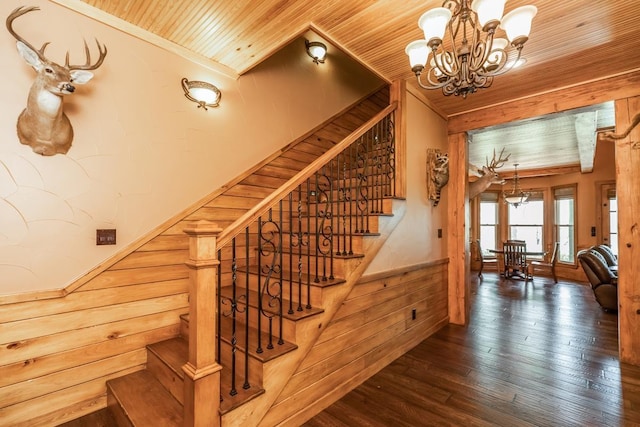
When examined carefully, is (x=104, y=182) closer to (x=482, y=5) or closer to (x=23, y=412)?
(x=23, y=412)

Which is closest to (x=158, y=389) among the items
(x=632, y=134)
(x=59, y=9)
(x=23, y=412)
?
(x=23, y=412)

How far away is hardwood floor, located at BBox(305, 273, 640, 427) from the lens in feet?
6.72

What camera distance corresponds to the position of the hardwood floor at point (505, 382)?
2.05 m

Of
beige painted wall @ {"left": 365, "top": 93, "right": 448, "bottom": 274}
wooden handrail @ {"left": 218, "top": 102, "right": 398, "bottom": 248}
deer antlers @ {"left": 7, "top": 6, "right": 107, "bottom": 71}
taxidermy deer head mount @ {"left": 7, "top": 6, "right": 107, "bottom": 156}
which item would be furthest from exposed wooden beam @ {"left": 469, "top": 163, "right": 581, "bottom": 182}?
taxidermy deer head mount @ {"left": 7, "top": 6, "right": 107, "bottom": 156}

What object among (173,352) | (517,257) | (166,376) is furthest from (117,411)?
(517,257)

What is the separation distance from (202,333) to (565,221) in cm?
936

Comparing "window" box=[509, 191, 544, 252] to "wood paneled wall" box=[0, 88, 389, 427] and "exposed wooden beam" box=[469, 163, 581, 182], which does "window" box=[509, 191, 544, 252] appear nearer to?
"exposed wooden beam" box=[469, 163, 581, 182]

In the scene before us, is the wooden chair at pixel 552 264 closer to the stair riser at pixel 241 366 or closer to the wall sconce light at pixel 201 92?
the stair riser at pixel 241 366

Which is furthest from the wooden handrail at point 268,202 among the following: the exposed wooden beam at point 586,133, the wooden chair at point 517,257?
the wooden chair at point 517,257

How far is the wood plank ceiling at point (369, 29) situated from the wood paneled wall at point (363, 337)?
2.02 m

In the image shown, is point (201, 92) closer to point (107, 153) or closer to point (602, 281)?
point (107, 153)

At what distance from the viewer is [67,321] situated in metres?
2.00

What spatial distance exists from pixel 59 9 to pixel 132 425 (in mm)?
2736

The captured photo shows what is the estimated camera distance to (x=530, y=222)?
8305 mm
